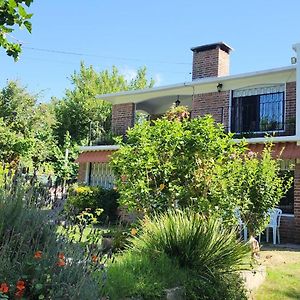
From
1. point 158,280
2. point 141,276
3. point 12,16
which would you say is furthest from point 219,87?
point 12,16

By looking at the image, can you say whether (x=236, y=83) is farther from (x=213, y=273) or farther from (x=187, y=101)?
(x=213, y=273)

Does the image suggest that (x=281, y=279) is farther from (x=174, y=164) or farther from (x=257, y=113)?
(x=257, y=113)

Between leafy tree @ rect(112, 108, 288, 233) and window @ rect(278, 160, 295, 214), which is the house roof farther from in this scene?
leafy tree @ rect(112, 108, 288, 233)

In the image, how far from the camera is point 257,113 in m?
21.9

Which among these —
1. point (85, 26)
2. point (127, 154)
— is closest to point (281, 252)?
point (127, 154)

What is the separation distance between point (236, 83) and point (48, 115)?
789 inches

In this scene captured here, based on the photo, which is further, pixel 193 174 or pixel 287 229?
pixel 287 229

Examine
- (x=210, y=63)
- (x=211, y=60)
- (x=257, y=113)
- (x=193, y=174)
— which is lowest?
(x=193, y=174)

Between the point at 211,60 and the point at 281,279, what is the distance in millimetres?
17462

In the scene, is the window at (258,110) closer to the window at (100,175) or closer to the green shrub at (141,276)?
the window at (100,175)

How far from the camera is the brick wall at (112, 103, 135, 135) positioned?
2642 centimetres

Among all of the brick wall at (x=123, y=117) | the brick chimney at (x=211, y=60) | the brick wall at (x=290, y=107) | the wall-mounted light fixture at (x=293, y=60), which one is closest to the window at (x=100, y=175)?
the brick wall at (x=123, y=117)

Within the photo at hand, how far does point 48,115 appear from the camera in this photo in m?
37.1

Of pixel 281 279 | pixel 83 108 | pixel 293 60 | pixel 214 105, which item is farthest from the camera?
pixel 83 108
